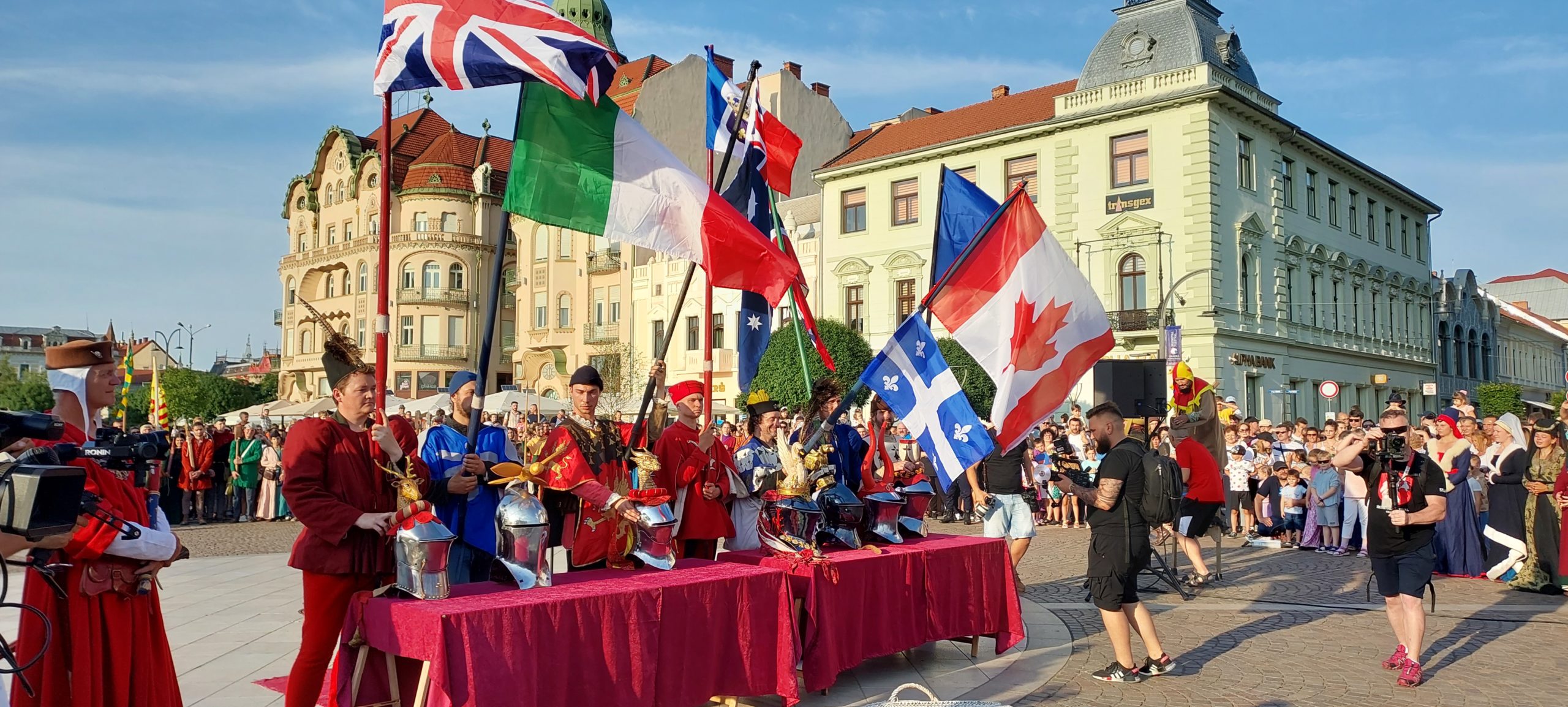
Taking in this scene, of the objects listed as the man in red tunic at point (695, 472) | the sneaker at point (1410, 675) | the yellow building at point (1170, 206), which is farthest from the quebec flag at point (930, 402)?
the yellow building at point (1170, 206)

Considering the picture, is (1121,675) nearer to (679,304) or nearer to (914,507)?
(914,507)

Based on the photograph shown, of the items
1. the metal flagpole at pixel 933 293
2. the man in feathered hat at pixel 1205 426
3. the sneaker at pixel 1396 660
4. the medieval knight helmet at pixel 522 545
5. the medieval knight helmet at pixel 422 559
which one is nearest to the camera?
the medieval knight helmet at pixel 422 559

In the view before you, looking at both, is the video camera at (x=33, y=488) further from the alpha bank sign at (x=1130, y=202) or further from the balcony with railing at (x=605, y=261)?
the balcony with railing at (x=605, y=261)

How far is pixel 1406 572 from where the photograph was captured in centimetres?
713

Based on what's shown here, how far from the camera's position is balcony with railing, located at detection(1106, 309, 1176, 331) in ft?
112

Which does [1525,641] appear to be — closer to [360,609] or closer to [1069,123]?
[360,609]

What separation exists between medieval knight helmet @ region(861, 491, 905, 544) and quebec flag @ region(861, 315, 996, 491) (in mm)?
408

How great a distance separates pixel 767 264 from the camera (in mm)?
7012

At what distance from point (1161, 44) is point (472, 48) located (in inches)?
1368

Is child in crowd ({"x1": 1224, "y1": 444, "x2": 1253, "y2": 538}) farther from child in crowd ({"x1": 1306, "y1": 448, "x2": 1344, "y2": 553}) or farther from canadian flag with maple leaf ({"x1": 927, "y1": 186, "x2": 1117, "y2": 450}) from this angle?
canadian flag with maple leaf ({"x1": 927, "y1": 186, "x2": 1117, "y2": 450})

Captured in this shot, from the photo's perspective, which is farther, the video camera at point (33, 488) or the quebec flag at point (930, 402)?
the quebec flag at point (930, 402)

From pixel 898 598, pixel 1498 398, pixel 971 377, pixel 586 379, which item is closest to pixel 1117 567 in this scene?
pixel 898 598

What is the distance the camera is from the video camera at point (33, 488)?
2.90 meters

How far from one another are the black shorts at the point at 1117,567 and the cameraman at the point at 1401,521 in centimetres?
153
